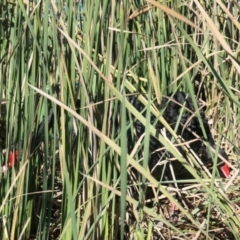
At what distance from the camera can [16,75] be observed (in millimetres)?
1028

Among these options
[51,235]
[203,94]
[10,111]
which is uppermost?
[10,111]

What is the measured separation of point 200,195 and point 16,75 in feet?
2.05

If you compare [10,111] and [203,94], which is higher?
[10,111]

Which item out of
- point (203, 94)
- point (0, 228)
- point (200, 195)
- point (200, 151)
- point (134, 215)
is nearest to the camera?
point (0, 228)

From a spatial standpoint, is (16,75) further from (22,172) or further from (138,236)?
(138,236)

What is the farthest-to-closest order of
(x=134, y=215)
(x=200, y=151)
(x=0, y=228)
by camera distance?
1. (x=200, y=151)
2. (x=134, y=215)
3. (x=0, y=228)

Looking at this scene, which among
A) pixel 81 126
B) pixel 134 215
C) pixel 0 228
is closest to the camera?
pixel 81 126

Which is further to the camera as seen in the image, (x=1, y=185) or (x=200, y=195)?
(x=200, y=195)

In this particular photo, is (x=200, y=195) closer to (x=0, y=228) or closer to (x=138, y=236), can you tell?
(x=138, y=236)

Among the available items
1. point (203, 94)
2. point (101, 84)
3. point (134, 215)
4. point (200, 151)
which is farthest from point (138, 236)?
point (203, 94)

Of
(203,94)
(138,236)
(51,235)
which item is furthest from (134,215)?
(203,94)

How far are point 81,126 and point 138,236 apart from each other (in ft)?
0.96

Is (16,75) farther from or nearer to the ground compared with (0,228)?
farther from the ground

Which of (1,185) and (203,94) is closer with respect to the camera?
(1,185)
